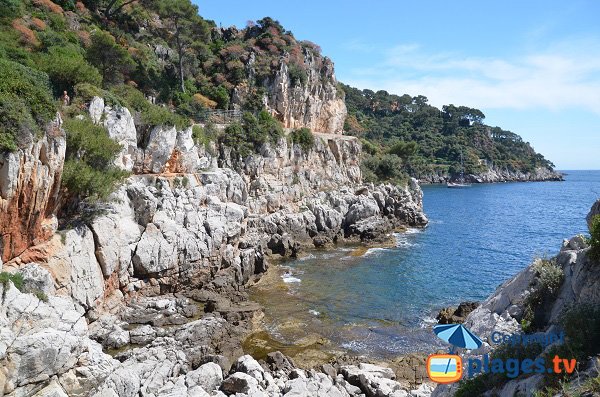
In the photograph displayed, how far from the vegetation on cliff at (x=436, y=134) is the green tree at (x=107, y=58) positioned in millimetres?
85759

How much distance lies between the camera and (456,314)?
76.8ft

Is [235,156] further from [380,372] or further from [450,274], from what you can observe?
[380,372]

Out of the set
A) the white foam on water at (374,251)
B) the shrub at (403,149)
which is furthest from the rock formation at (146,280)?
the shrub at (403,149)

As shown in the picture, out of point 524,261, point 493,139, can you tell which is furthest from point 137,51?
point 493,139

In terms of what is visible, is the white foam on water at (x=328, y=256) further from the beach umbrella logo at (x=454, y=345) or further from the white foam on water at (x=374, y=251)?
the beach umbrella logo at (x=454, y=345)

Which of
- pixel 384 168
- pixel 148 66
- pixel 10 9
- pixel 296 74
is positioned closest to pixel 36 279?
pixel 10 9

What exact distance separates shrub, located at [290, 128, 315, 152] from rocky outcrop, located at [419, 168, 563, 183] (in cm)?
8404

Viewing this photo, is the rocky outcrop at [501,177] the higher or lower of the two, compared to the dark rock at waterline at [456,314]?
higher

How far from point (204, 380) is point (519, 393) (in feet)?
38.1

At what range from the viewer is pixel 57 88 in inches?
985

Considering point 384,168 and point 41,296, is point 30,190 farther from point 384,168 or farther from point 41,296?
point 384,168

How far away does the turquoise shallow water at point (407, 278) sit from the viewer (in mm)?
22094

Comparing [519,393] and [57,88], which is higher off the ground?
[57,88]

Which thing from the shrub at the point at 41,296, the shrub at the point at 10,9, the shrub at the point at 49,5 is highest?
the shrub at the point at 49,5
